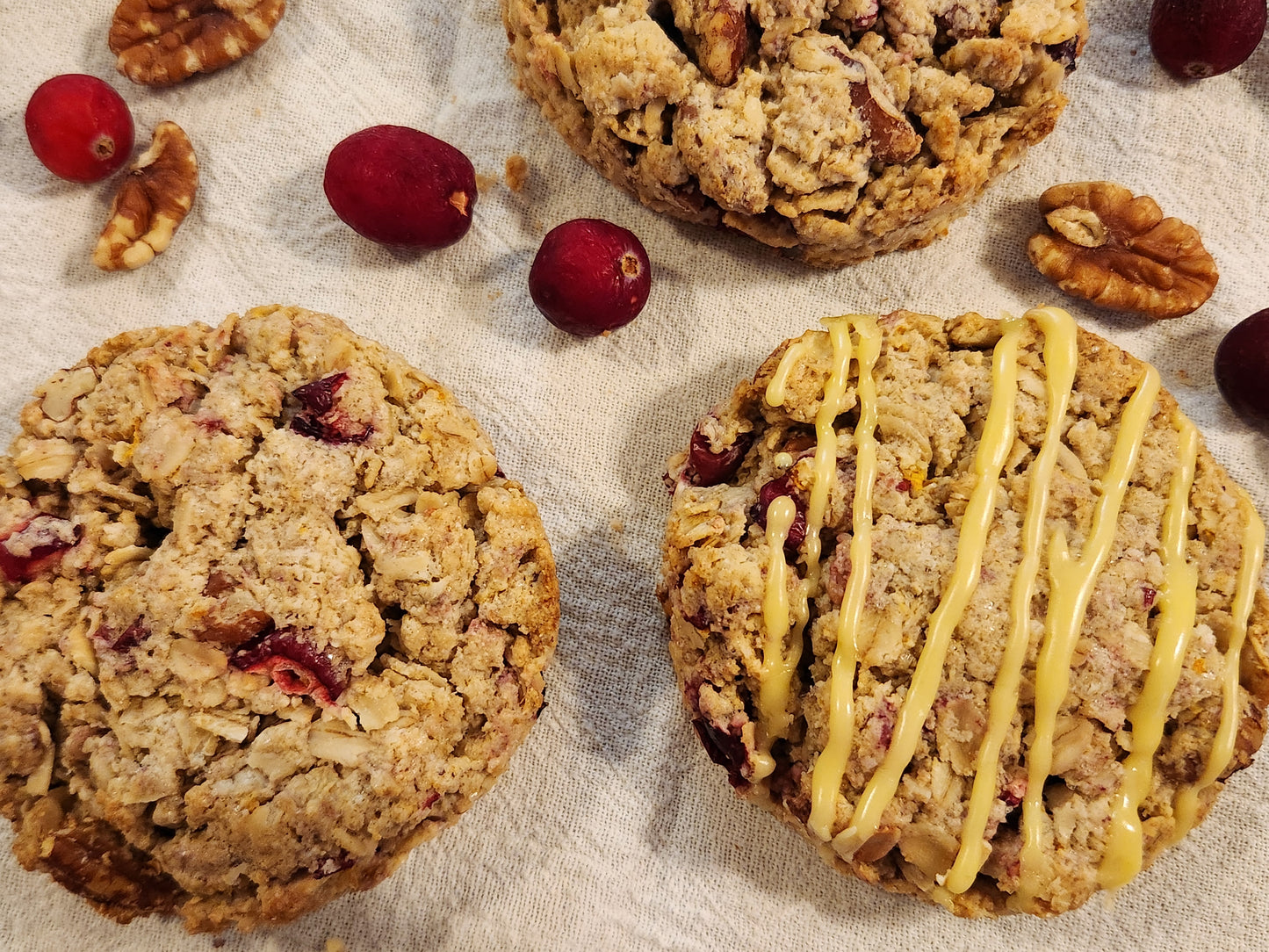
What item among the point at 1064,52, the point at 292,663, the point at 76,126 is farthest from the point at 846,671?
the point at 76,126

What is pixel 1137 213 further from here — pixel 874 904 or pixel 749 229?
pixel 874 904

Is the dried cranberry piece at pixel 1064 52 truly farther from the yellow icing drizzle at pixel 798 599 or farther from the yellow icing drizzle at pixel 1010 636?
the yellow icing drizzle at pixel 798 599

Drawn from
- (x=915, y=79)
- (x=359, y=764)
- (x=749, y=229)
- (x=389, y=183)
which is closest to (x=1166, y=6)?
(x=915, y=79)

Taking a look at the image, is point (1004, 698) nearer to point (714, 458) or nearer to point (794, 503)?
point (794, 503)

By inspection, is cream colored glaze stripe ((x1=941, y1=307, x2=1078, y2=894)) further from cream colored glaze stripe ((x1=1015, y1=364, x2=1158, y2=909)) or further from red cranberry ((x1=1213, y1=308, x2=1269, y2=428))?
red cranberry ((x1=1213, y1=308, x2=1269, y2=428))

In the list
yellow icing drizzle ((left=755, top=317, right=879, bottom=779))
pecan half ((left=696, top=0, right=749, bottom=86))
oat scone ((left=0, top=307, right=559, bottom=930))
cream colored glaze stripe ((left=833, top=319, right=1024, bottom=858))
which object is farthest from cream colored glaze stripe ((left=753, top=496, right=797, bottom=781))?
pecan half ((left=696, top=0, right=749, bottom=86))

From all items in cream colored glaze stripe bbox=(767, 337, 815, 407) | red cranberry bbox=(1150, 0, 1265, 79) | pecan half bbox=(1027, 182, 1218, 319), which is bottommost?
pecan half bbox=(1027, 182, 1218, 319)

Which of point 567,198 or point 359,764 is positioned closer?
point 359,764
